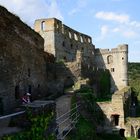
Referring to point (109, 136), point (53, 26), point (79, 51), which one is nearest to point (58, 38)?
point (53, 26)

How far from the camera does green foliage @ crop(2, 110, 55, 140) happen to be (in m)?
10.2

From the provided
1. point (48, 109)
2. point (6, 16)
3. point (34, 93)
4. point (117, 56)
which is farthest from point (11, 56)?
point (117, 56)

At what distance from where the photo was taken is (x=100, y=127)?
1212 inches

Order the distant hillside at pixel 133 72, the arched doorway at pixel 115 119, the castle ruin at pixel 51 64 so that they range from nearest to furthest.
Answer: the castle ruin at pixel 51 64, the arched doorway at pixel 115 119, the distant hillside at pixel 133 72

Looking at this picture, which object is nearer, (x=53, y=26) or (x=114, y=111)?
(x=114, y=111)

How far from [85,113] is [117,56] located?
2807cm

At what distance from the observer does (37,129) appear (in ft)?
35.8

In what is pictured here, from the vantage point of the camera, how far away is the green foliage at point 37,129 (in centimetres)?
1020

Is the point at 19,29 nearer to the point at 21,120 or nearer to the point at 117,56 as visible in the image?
the point at 21,120

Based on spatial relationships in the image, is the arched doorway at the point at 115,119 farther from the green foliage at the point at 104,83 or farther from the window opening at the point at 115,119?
the green foliage at the point at 104,83

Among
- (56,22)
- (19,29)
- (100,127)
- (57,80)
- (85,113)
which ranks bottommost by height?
(100,127)

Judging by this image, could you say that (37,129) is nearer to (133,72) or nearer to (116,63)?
(116,63)

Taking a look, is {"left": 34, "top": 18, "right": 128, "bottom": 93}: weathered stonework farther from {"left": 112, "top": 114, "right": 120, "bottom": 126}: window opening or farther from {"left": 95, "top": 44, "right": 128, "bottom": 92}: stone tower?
{"left": 112, "top": 114, "right": 120, "bottom": 126}: window opening

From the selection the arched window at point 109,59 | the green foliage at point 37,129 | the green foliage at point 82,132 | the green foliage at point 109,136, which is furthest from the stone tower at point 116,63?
the green foliage at point 37,129
